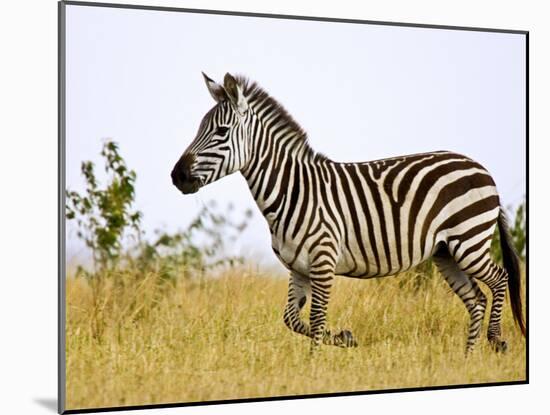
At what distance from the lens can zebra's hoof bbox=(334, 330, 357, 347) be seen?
733cm

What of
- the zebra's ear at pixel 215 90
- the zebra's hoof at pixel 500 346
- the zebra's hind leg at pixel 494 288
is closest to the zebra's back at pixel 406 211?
the zebra's hind leg at pixel 494 288

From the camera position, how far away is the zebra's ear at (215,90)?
7.04m

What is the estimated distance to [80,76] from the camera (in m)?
6.66

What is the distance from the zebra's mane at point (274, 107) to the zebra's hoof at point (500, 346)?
6.09 feet

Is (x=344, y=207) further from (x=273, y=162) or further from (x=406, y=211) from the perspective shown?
(x=273, y=162)

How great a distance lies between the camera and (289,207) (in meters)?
7.20

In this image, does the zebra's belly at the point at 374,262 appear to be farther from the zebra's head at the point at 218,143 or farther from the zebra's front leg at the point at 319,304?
the zebra's head at the point at 218,143

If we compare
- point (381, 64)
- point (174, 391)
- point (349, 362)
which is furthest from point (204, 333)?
point (381, 64)

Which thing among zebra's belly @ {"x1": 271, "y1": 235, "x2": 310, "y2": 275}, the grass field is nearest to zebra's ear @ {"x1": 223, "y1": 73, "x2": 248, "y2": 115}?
zebra's belly @ {"x1": 271, "y1": 235, "x2": 310, "y2": 275}

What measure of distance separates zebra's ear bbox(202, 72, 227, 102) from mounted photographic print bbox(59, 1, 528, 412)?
1 centimetres

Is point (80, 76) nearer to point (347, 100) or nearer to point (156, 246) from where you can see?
point (156, 246)

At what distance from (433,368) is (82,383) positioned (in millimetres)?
2468

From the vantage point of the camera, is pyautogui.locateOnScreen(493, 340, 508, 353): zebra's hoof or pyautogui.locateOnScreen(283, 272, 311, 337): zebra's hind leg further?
pyautogui.locateOnScreen(493, 340, 508, 353): zebra's hoof

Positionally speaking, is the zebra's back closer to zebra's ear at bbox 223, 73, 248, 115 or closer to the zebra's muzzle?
zebra's ear at bbox 223, 73, 248, 115
